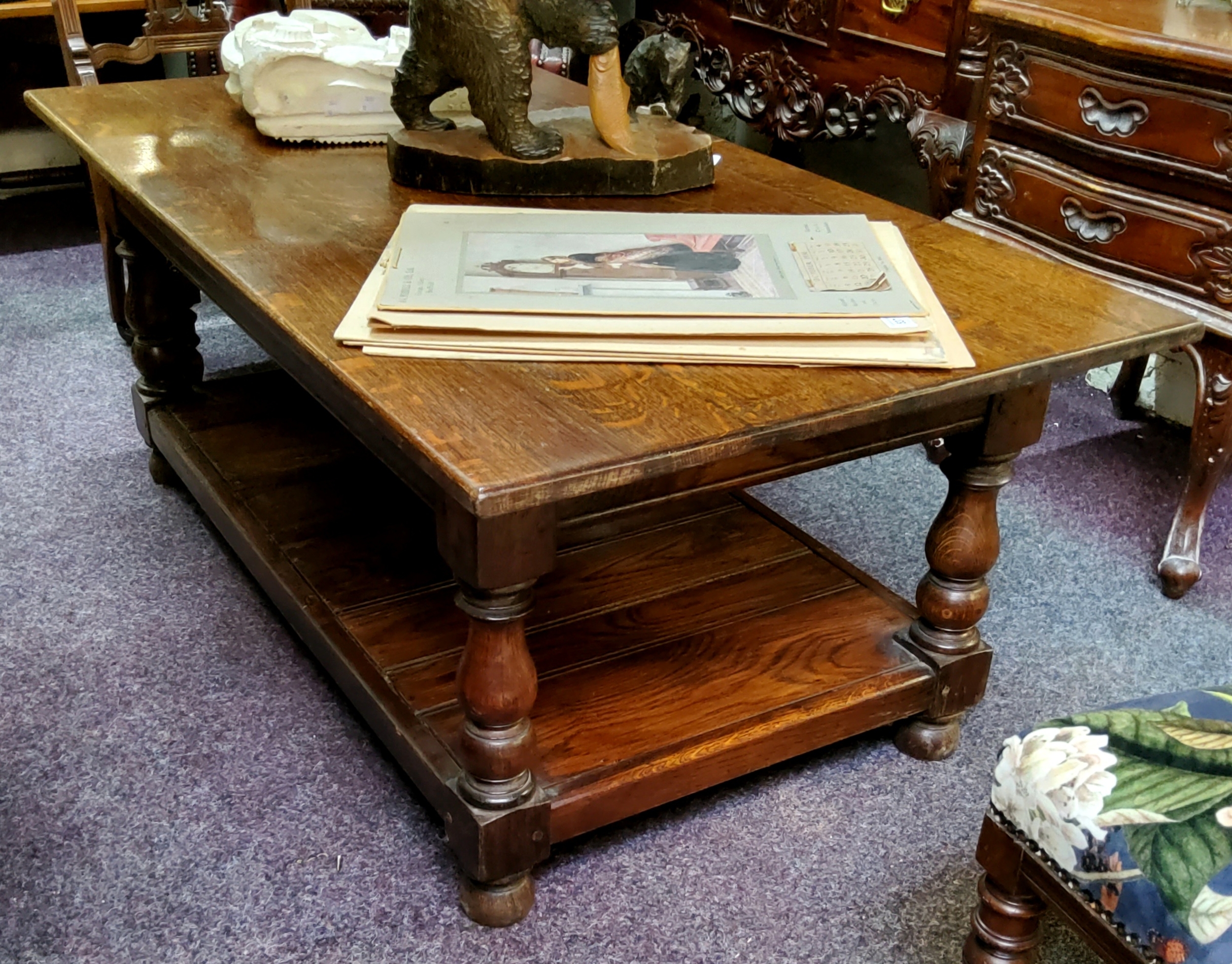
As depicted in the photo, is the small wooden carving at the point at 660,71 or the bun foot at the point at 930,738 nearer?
the bun foot at the point at 930,738

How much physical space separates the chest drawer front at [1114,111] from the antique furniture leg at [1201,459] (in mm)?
199

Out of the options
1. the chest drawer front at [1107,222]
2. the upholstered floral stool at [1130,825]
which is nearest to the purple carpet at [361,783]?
the upholstered floral stool at [1130,825]

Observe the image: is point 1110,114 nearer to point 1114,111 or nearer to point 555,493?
point 1114,111

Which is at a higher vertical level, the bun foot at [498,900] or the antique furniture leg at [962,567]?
the antique furniture leg at [962,567]

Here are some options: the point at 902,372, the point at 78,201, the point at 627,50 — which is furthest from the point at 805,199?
the point at 78,201

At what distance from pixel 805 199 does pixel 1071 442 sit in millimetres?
824

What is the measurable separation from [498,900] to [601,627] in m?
0.31

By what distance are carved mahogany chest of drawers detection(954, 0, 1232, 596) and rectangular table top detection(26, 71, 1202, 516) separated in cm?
31

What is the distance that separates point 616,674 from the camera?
1161 mm

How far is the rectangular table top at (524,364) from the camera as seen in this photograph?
0.81 metres

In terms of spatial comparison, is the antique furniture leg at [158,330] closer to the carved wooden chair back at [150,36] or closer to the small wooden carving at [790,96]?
the carved wooden chair back at [150,36]

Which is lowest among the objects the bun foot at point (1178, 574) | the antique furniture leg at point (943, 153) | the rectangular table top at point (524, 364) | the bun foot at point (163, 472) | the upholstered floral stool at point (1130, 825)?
the bun foot at point (163, 472)

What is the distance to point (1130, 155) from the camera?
1.39 m

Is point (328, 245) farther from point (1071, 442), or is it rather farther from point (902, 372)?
point (1071, 442)
